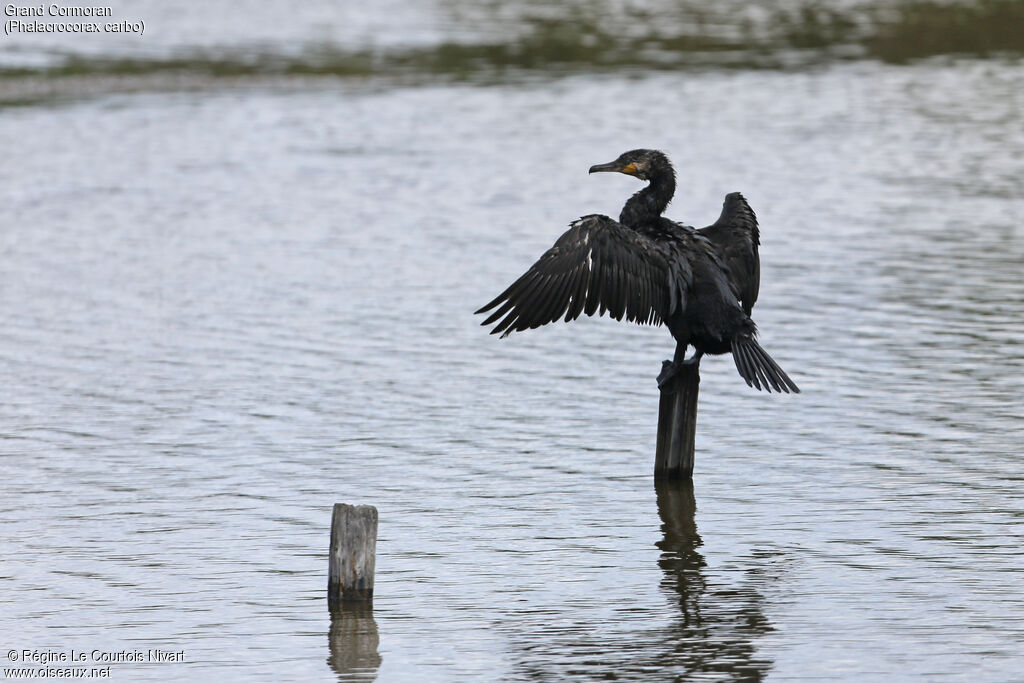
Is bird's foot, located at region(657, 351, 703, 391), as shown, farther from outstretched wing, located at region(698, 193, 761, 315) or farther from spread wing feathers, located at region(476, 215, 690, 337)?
outstretched wing, located at region(698, 193, 761, 315)

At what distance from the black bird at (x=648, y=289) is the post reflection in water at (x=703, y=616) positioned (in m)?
0.91

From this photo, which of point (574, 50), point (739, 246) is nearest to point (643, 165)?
point (739, 246)

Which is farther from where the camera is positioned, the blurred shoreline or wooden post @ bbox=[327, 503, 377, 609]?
the blurred shoreline

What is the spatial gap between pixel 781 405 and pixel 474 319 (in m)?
3.51

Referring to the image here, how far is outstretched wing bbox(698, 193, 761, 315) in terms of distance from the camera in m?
9.52

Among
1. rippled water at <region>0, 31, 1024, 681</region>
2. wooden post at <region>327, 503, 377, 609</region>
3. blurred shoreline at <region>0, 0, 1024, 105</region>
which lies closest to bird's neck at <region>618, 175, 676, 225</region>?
rippled water at <region>0, 31, 1024, 681</region>

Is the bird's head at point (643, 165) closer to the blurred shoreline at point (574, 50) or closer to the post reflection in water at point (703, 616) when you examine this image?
the post reflection in water at point (703, 616)

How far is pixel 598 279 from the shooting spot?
8914 millimetres

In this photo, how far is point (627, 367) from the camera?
1276cm

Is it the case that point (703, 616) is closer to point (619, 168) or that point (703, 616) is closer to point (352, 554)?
point (352, 554)

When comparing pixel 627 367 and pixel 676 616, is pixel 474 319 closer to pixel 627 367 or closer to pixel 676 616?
pixel 627 367

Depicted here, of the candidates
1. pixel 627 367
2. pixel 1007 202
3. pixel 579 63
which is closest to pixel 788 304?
pixel 627 367

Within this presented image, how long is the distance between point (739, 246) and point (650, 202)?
569 mm

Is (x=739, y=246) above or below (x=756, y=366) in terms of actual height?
above
